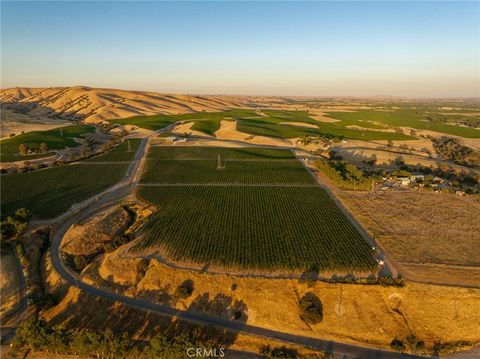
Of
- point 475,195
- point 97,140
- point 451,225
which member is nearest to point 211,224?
point 451,225

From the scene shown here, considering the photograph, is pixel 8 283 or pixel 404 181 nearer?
pixel 8 283

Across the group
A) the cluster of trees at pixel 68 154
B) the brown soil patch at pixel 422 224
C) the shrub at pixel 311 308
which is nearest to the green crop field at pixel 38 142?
the cluster of trees at pixel 68 154

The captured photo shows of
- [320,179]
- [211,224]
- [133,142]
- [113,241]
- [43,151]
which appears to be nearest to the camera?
[113,241]

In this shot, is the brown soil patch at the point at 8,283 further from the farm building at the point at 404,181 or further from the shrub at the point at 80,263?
the farm building at the point at 404,181

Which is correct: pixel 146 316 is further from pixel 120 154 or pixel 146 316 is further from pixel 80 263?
pixel 120 154

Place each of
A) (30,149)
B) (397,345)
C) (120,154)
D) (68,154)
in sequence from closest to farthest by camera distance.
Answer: (397,345) → (30,149) → (68,154) → (120,154)

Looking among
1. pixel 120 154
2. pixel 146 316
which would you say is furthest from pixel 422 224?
pixel 120 154

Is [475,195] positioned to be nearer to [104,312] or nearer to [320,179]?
[320,179]
